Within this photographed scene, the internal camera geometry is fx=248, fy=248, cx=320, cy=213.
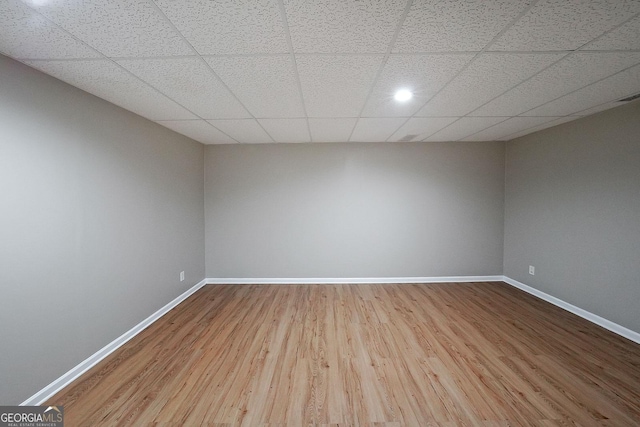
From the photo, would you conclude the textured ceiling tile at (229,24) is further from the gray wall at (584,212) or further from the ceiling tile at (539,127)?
the gray wall at (584,212)

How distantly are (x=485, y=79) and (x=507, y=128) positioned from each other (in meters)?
1.91

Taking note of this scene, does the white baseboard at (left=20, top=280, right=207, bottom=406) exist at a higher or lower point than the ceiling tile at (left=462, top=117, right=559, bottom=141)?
lower

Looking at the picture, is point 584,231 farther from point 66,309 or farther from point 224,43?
point 66,309

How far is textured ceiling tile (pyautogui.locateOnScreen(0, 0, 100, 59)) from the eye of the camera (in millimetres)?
1205

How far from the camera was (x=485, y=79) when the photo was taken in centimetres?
190

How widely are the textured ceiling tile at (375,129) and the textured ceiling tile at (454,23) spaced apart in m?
1.40

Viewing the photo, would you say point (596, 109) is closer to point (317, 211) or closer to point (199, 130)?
point (317, 211)

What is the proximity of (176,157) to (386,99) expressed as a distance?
286cm

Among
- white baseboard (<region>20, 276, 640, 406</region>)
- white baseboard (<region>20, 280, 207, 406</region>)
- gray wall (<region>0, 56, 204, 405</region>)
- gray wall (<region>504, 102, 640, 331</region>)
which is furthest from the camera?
gray wall (<region>504, 102, 640, 331</region>)

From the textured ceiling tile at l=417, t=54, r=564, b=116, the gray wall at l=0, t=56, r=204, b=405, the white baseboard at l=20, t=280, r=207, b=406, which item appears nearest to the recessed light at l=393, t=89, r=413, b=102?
the textured ceiling tile at l=417, t=54, r=564, b=116

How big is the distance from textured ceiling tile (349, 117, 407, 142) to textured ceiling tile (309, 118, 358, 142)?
0.36 feet

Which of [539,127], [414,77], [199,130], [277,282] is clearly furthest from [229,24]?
[539,127]

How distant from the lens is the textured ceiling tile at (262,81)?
5.41 ft

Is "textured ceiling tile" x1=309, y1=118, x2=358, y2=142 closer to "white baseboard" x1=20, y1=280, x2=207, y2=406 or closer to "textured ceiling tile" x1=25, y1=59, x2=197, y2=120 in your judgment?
"textured ceiling tile" x1=25, y1=59, x2=197, y2=120
